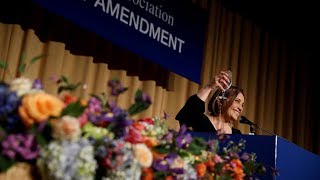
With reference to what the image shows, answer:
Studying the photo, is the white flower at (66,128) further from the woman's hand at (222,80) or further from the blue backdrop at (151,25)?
the blue backdrop at (151,25)

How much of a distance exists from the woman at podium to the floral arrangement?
106cm

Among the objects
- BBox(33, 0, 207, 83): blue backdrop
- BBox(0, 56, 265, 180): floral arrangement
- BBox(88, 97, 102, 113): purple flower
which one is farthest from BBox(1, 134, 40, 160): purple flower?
BBox(33, 0, 207, 83): blue backdrop

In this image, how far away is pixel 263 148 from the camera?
131cm

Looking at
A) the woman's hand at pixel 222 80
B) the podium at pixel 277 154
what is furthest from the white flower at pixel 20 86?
the woman's hand at pixel 222 80

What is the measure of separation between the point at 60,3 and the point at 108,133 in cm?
150

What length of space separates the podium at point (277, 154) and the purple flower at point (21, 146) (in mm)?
719

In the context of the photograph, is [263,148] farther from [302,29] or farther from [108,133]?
[302,29]

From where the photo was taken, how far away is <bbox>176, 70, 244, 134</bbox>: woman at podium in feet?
6.44

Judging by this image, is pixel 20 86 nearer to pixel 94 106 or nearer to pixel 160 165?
pixel 94 106

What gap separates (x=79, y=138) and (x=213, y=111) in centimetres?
152

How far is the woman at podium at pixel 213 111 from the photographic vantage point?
1962mm

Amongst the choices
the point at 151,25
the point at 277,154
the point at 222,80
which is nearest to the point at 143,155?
the point at 277,154

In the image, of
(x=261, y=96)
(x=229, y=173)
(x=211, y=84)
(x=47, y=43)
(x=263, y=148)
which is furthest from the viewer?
(x=261, y=96)

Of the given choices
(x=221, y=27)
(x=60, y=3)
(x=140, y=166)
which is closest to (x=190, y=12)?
(x=221, y=27)
